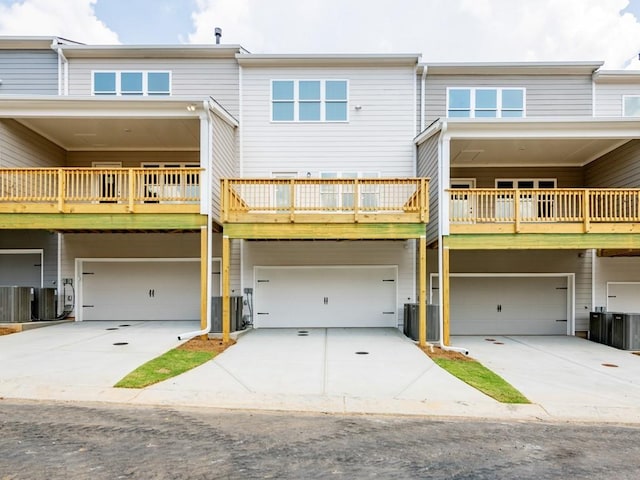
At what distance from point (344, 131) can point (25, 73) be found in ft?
35.1

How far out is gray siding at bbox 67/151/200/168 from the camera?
1298cm

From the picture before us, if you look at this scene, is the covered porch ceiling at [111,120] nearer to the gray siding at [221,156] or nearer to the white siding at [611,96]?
the gray siding at [221,156]

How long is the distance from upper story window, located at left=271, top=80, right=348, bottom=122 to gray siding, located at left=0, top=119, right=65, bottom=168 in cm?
730

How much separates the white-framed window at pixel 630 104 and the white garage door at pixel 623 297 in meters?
5.87

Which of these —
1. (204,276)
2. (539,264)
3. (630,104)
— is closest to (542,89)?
(630,104)

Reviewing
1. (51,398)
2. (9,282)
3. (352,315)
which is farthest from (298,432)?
(9,282)

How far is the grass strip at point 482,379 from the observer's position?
6091 millimetres

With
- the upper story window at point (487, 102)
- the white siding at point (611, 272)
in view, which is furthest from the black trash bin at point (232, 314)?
the white siding at point (611, 272)

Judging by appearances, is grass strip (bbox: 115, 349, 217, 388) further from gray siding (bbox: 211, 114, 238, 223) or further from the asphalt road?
gray siding (bbox: 211, 114, 238, 223)

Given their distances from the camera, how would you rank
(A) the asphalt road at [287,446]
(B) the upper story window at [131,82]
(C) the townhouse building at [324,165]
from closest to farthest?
1. (A) the asphalt road at [287,446]
2. (C) the townhouse building at [324,165]
3. (B) the upper story window at [131,82]

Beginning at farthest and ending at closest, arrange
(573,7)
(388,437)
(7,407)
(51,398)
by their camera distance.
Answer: (573,7) < (51,398) < (7,407) < (388,437)

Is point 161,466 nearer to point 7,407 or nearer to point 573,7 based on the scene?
point 7,407

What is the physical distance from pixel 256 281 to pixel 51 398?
699cm

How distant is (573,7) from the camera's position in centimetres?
2377
